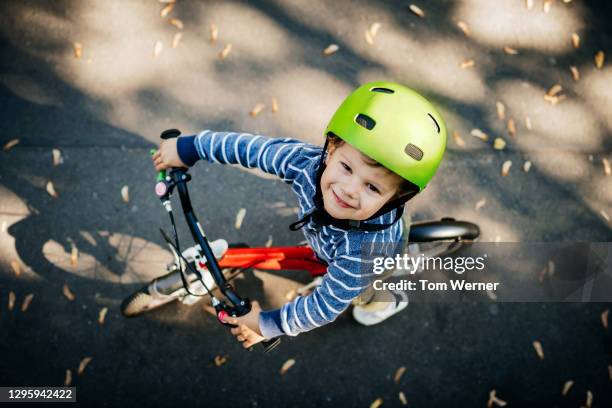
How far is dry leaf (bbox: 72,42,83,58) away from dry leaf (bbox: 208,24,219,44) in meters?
1.08

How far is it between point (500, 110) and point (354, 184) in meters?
2.49

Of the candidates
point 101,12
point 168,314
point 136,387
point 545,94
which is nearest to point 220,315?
point 168,314

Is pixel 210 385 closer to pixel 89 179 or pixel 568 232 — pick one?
pixel 89 179

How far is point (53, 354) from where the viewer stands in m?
3.34

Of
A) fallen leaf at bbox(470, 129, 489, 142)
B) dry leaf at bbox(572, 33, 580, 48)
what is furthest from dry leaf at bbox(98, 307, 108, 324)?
dry leaf at bbox(572, 33, 580, 48)

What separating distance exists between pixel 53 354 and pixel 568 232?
4.21m

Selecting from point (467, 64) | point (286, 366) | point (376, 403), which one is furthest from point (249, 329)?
point (467, 64)

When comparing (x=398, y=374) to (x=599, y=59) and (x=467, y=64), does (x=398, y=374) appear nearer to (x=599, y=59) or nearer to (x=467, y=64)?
(x=467, y=64)

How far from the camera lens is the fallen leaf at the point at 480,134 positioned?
3828mm

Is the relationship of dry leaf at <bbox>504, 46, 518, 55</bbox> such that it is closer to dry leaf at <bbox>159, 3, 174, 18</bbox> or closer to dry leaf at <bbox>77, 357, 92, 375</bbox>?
dry leaf at <bbox>159, 3, 174, 18</bbox>

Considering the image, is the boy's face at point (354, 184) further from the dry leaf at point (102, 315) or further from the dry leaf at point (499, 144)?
the dry leaf at point (102, 315)

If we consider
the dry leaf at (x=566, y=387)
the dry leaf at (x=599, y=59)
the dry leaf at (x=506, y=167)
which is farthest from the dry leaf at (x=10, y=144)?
the dry leaf at (x=599, y=59)

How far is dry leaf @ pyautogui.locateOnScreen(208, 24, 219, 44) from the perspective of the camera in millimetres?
3814

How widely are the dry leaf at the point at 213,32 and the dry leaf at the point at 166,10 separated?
381mm
